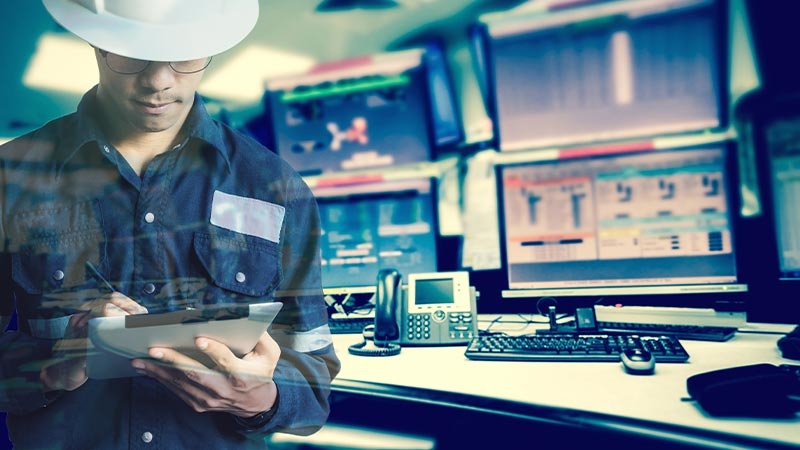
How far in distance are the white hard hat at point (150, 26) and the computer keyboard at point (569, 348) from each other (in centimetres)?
78

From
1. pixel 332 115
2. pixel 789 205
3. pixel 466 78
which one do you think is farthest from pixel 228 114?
pixel 789 205

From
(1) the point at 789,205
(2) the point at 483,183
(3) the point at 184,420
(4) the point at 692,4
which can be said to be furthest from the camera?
(2) the point at 483,183

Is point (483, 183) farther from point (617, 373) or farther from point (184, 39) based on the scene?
point (184, 39)

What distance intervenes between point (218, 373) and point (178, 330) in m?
0.09

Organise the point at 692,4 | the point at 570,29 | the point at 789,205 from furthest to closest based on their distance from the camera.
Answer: the point at 570,29 → the point at 692,4 → the point at 789,205

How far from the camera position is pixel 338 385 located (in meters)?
1.01

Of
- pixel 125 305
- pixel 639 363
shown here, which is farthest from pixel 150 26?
pixel 639 363

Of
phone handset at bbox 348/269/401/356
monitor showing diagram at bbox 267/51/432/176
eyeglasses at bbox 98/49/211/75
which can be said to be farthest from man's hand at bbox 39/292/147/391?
monitor showing diagram at bbox 267/51/432/176

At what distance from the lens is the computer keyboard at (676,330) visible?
118 cm

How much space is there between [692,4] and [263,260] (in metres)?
1.17

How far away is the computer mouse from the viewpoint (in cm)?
94

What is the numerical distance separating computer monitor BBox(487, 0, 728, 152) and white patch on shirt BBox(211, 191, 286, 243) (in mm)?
766

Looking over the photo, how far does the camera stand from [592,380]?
0.92 meters

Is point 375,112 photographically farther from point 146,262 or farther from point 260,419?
point 260,419
